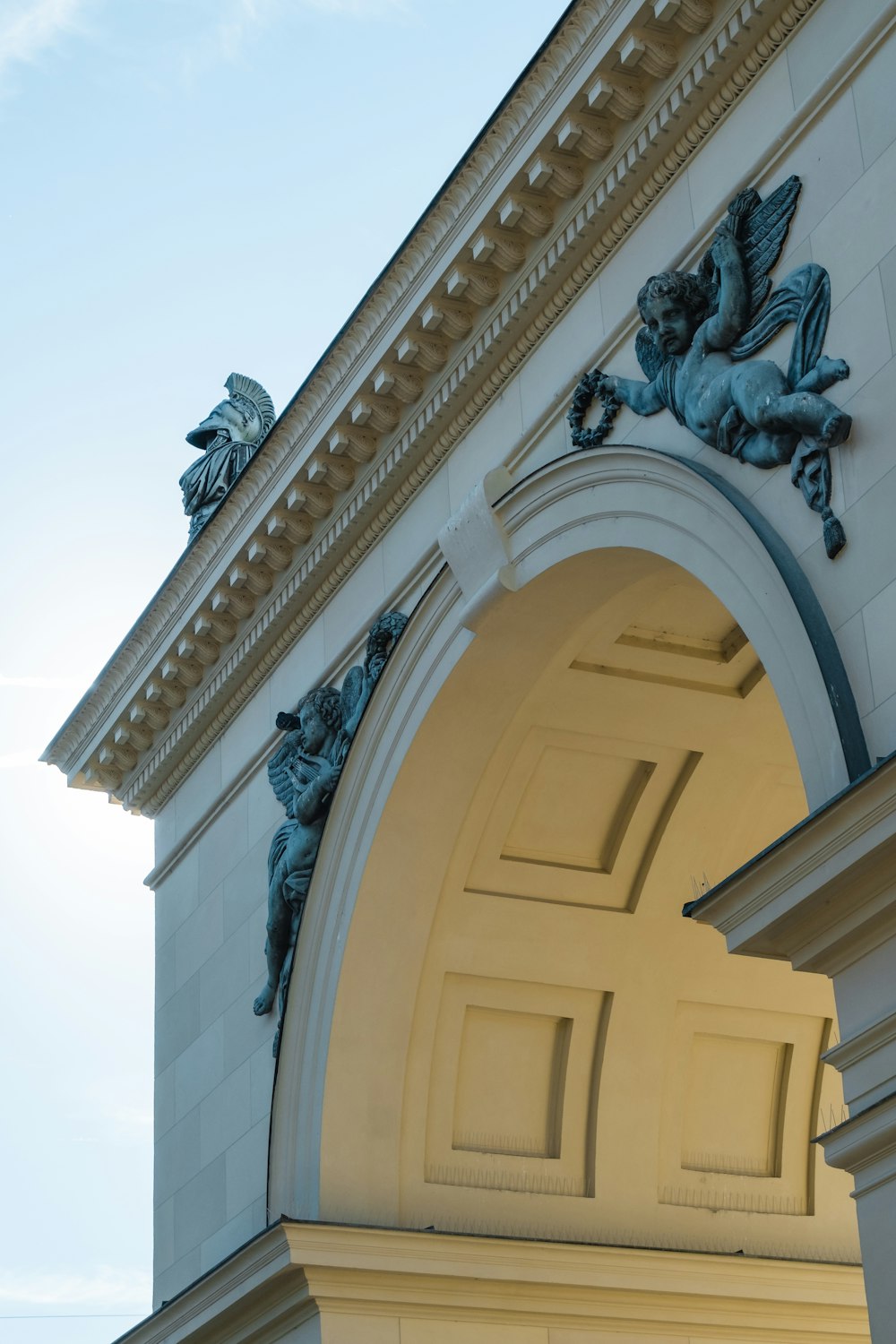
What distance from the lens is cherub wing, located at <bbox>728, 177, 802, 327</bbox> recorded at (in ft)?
29.8

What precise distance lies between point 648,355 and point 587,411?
32.1 inches

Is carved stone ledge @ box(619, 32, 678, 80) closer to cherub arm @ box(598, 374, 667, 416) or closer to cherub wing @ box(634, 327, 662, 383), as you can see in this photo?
cherub wing @ box(634, 327, 662, 383)

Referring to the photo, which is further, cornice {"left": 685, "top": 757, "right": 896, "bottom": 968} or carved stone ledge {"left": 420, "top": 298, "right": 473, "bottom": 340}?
carved stone ledge {"left": 420, "top": 298, "right": 473, "bottom": 340}

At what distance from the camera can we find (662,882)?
42.5 feet

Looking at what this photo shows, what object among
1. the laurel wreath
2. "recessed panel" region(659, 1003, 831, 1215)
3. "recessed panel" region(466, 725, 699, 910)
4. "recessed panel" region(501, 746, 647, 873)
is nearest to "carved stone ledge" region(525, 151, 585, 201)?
the laurel wreath

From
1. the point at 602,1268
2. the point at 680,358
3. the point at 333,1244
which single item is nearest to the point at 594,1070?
the point at 602,1268

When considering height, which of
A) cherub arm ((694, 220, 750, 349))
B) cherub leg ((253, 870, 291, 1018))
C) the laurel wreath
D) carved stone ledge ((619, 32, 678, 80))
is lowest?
cherub leg ((253, 870, 291, 1018))

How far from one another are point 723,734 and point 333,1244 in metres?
4.12

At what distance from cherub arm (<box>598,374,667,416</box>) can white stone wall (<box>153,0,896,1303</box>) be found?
0.07m

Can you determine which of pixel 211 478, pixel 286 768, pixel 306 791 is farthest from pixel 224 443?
pixel 306 791

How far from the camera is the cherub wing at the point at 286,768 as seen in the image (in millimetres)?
13743

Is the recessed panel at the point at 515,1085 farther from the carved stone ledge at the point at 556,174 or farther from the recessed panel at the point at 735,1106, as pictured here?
the carved stone ledge at the point at 556,174

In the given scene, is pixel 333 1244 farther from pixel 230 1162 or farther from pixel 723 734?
pixel 723 734

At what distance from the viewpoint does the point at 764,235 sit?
9234 mm
